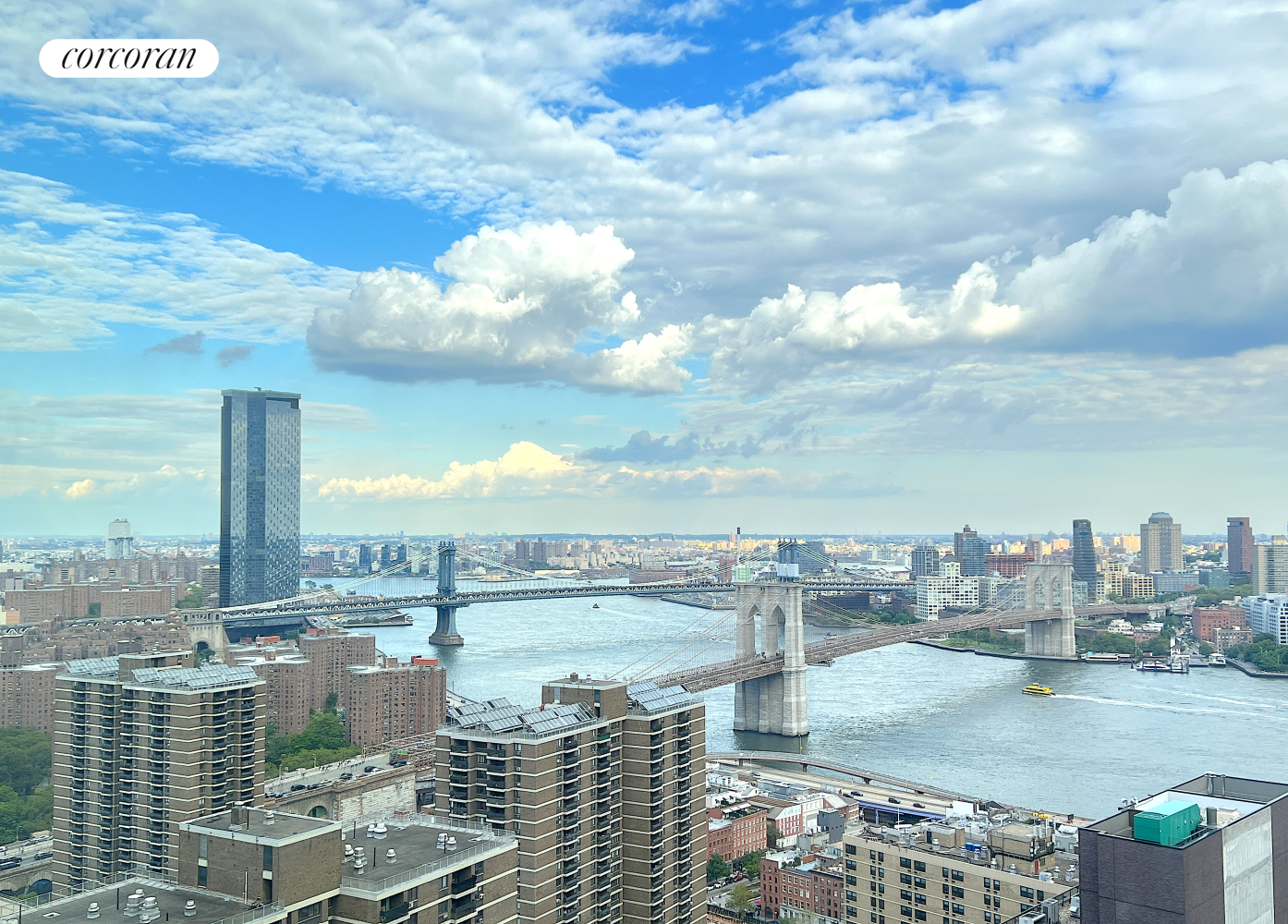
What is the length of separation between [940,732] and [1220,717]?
19.0 ft

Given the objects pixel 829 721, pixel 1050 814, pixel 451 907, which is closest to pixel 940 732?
pixel 829 721

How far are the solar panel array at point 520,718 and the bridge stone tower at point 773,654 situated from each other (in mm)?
10929

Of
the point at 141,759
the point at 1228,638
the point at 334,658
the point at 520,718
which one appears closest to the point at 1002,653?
the point at 1228,638

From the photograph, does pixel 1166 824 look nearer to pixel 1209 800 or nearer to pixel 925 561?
pixel 1209 800

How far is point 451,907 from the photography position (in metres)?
4.34

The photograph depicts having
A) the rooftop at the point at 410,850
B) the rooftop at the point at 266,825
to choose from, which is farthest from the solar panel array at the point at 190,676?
the rooftop at the point at 266,825

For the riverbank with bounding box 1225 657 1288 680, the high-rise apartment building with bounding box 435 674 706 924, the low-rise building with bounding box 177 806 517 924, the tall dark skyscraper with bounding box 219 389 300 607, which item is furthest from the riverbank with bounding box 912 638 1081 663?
the low-rise building with bounding box 177 806 517 924

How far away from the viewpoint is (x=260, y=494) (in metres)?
40.1

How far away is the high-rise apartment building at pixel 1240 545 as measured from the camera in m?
44.3

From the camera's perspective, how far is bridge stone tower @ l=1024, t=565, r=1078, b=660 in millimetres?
29391

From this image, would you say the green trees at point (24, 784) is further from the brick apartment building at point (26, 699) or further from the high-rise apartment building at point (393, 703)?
the high-rise apartment building at point (393, 703)

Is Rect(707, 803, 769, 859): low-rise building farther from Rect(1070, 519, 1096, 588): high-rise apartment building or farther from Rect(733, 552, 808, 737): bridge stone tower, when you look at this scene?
Rect(1070, 519, 1096, 588): high-rise apartment building

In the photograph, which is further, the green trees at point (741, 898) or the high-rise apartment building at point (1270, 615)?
the high-rise apartment building at point (1270, 615)

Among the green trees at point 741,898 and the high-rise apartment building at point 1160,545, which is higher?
the high-rise apartment building at point 1160,545
